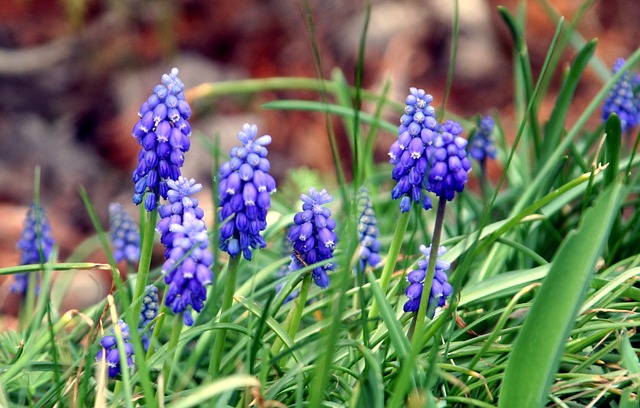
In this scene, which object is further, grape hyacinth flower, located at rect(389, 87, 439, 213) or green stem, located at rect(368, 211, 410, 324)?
green stem, located at rect(368, 211, 410, 324)

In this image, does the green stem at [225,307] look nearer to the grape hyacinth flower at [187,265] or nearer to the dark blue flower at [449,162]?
the grape hyacinth flower at [187,265]

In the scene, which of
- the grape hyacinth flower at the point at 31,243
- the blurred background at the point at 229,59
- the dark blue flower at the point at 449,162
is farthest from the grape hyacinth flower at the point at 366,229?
the blurred background at the point at 229,59

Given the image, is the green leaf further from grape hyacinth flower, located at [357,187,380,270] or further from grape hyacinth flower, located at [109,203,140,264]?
grape hyacinth flower, located at [109,203,140,264]

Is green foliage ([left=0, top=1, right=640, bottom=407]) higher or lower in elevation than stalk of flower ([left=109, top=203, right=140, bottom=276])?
lower

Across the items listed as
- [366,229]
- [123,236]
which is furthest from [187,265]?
[123,236]

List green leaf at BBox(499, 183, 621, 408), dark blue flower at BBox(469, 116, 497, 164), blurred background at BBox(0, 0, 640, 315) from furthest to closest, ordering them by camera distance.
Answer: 1. blurred background at BBox(0, 0, 640, 315)
2. dark blue flower at BBox(469, 116, 497, 164)
3. green leaf at BBox(499, 183, 621, 408)

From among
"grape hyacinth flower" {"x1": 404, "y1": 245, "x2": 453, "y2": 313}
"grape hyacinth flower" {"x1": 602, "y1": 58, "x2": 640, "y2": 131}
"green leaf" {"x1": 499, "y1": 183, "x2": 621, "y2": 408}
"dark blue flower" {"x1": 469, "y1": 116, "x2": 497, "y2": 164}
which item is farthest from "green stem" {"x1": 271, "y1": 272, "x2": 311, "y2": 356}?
"grape hyacinth flower" {"x1": 602, "y1": 58, "x2": 640, "y2": 131}
